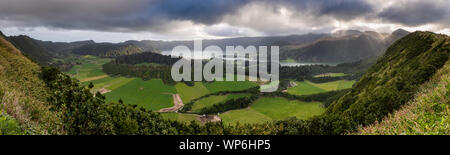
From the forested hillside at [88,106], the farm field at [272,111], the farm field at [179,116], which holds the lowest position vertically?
the farm field at [272,111]

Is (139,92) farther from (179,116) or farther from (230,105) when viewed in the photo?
(230,105)

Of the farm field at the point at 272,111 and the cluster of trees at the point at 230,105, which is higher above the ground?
the cluster of trees at the point at 230,105

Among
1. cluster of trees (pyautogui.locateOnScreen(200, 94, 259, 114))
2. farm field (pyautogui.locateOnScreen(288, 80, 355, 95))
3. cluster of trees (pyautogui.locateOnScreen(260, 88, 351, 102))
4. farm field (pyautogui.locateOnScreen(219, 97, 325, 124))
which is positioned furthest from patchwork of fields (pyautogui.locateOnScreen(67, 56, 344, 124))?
cluster of trees (pyautogui.locateOnScreen(260, 88, 351, 102))

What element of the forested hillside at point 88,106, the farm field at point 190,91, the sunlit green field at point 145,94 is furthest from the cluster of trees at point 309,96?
the sunlit green field at point 145,94

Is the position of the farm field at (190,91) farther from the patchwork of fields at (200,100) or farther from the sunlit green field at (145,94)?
the sunlit green field at (145,94)

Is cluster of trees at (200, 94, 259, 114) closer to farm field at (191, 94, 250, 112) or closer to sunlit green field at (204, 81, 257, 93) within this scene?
farm field at (191, 94, 250, 112)

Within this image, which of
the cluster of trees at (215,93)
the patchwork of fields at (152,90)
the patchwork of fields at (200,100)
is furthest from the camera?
the patchwork of fields at (152,90)
